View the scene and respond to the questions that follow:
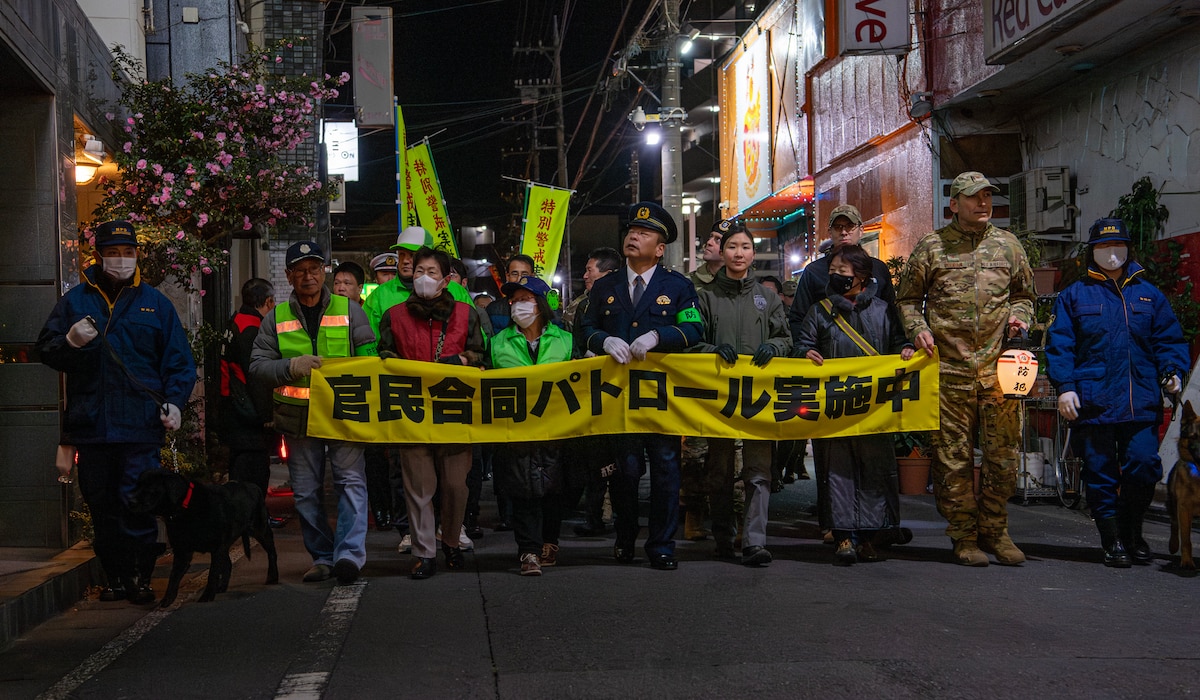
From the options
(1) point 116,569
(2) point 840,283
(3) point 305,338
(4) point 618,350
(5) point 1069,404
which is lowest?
(1) point 116,569

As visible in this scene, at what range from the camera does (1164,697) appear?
442 cm

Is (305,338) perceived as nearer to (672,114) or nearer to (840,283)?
(840,283)

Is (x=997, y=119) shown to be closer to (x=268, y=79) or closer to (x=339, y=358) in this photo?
(x=268, y=79)

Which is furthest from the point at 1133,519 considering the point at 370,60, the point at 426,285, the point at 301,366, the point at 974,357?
the point at 370,60

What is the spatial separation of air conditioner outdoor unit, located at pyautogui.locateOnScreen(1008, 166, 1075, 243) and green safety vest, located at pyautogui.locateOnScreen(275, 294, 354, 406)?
8.88 meters

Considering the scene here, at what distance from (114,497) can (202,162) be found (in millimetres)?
4654

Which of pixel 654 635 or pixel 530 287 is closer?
pixel 654 635

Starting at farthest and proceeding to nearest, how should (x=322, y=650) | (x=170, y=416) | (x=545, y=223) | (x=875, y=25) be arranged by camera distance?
(x=545, y=223)
(x=875, y=25)
(x=170, y=416)
(x=322, y=650)

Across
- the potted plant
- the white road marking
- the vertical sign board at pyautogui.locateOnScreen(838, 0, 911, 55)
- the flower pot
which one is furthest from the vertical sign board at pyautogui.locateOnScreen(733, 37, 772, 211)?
the white road marking

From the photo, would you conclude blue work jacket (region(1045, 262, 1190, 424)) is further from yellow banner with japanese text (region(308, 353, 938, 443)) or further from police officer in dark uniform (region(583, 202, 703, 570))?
police officer in dark uniform (region(583, 202, 703, 570))

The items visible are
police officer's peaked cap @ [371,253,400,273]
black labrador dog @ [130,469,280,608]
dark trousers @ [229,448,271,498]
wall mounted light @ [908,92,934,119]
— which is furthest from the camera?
wall mounted light @ [908,92,934,119]

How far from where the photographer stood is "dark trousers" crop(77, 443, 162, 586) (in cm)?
692

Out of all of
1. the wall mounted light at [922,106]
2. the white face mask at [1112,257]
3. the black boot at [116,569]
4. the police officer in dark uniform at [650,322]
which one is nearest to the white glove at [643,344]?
the police officer in dark uniform at [650,322]

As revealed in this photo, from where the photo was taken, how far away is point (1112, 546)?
7438 mm
